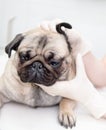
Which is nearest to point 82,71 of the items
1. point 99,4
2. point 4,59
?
point 4,59

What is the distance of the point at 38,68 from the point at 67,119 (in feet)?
0.59

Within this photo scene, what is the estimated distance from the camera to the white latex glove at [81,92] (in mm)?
951

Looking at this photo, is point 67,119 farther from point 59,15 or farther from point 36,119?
point 59,15

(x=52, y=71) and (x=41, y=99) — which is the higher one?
(x=52, y=71)

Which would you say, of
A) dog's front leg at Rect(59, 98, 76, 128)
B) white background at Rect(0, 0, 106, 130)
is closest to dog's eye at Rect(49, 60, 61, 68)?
dog's front leg at Rect(59, 98, 76, 128)

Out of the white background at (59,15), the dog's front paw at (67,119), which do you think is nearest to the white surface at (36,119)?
the dog's front paw at (67,119)

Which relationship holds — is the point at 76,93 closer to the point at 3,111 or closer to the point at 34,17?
the point at 3,111

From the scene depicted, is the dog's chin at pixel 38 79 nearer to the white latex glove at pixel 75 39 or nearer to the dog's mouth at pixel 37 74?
the dog's mouth at pixel 37 74

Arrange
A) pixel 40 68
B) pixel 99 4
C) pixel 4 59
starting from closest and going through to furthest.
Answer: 1. pixel 40 68
2. pixel 4 59
3. pixel 99 4

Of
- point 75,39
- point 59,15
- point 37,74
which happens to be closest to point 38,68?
point 37,74

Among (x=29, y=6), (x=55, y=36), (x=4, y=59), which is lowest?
(x=4, y=59)

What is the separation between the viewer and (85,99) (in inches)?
38.0

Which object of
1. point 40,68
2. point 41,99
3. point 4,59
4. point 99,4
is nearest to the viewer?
point 40,68

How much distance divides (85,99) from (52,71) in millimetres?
155
